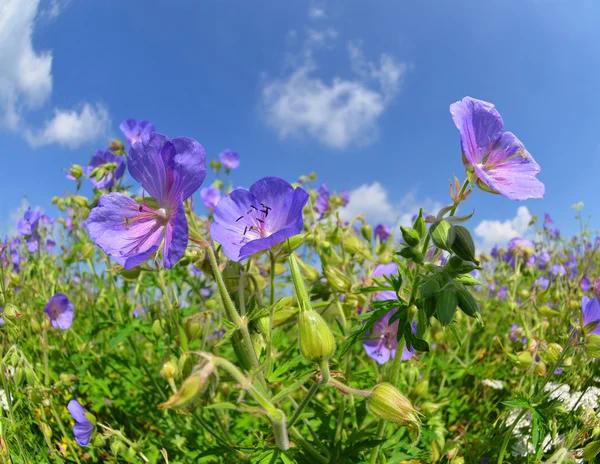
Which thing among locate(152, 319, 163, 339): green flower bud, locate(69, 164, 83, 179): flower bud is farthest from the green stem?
locate(69, 164, 83, 179): flower bud

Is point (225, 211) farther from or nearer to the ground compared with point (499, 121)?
nearer to the ground

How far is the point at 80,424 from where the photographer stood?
2043 mm

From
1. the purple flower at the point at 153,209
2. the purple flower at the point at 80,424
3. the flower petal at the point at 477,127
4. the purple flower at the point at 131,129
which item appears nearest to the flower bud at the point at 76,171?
the purple flower at the point at 131,129

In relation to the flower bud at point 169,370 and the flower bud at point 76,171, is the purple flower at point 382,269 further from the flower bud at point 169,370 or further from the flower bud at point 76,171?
the flower bud at point 76,171

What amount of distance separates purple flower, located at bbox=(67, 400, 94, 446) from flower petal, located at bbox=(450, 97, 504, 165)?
1.88 meters

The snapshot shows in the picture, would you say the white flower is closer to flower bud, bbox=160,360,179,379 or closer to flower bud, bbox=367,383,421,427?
flower bud, bbox=367,383,421,427

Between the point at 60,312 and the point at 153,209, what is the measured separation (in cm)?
184

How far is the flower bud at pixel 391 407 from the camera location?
1.18 m

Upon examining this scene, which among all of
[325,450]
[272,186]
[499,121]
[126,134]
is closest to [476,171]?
[499,121]

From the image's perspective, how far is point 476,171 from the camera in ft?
4.25

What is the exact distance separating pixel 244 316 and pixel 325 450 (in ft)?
1.99

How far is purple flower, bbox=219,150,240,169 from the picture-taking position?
4855 millimetres

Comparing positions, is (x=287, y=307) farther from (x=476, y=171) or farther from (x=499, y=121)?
(x=499, y=121)

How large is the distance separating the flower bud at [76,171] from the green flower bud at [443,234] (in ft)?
8.28
